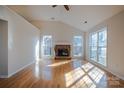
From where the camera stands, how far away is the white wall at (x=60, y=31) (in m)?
11.3

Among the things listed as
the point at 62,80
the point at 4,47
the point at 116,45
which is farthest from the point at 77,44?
the point at 4,47

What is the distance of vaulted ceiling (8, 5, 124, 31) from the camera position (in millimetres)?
5658

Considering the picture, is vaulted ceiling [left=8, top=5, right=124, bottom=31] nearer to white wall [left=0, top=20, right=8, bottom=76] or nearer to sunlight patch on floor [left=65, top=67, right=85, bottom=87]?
sunlight patch on floor [left=65, top=67, right=85, bottom=87]

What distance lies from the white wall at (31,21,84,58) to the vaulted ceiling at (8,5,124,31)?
0.54 metres

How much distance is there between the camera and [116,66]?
5301mm

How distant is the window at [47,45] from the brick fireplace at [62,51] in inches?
21.0

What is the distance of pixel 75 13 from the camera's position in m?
7.70

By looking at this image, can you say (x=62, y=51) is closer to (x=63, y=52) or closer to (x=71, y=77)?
(x=63, y=52)

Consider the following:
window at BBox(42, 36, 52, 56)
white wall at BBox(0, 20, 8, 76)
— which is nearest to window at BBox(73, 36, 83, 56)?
window at BBox(42, 36, 52, 56)

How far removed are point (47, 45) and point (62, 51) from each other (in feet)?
3.92
